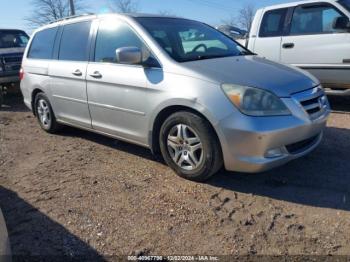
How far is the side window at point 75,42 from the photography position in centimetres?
504

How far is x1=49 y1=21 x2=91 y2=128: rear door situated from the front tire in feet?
4.86

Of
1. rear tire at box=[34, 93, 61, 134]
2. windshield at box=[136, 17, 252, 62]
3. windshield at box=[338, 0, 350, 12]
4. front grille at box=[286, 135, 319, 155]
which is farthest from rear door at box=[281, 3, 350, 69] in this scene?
rear tire at box=[34, 93, 61, 134]

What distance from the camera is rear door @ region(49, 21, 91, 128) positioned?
5.02 m

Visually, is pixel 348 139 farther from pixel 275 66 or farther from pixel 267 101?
pixel 267 101

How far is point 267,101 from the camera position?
355cm

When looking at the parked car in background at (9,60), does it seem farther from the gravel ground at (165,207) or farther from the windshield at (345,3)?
the windshield at (345,3)

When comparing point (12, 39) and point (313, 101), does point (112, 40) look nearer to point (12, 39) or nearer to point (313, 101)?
point (313, 101)

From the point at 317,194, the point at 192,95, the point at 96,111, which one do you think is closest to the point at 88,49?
the point at 96,111

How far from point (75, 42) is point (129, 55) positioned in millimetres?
1517

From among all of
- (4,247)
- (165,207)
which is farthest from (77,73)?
(4,247)

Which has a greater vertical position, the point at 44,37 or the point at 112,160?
the point at 44,37

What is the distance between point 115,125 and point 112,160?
48 cm

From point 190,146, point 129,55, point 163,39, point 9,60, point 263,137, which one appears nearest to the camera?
point 263,137

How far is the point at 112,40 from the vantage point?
4664mm
